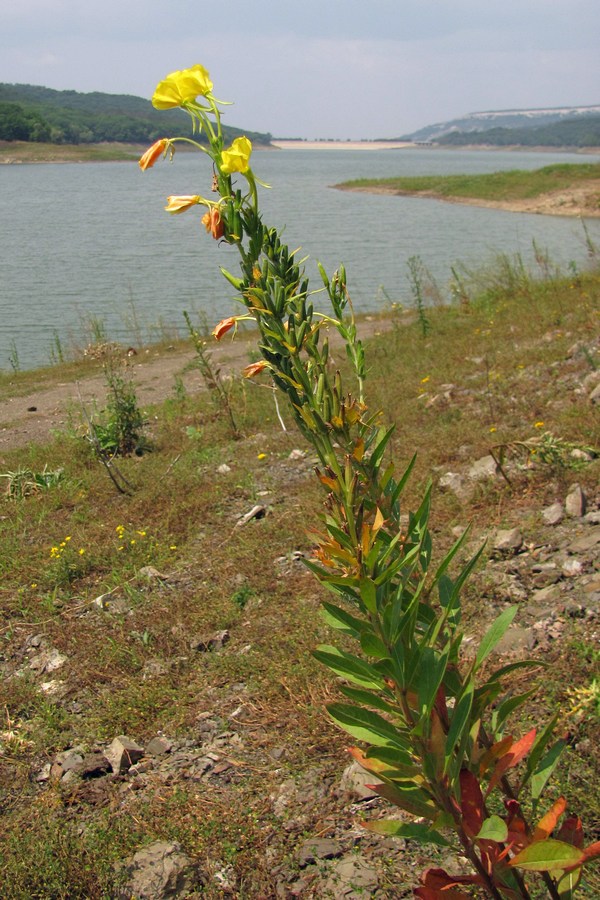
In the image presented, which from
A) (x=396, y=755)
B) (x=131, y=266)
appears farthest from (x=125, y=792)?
(x=131, y=266)

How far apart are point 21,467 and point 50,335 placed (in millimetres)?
9114

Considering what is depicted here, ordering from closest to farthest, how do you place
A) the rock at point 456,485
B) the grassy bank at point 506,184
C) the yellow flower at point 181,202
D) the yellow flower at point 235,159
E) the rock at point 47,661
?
the yellow flower at point 235,159 < the yellow flower at point 181,202 < the rock at point 47,661 < the rock at point 456,485 < the grassy bank at point 506,184

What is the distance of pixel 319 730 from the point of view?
286cm

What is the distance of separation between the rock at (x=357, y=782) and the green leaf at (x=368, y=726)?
3.46ft

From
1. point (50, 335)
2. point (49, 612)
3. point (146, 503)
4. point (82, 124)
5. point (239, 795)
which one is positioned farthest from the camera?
point (82, 124)

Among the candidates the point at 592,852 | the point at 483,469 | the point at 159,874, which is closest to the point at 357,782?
the point at 159,874

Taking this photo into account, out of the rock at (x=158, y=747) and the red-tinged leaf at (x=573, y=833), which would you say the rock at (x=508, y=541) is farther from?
the red-tinged leaf at (x=573, y=833)

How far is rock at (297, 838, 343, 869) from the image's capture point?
2.28 meters

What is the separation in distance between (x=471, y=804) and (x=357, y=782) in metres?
1.21

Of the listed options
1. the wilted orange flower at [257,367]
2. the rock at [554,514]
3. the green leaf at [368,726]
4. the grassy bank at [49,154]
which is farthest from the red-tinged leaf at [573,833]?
the grassy bank at [49,154]

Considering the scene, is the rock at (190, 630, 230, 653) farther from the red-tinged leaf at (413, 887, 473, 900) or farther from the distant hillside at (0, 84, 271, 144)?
the distant hillside at (0, 84, 271, 144)

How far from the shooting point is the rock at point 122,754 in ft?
9.43

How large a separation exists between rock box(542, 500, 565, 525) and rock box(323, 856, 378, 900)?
234 cm

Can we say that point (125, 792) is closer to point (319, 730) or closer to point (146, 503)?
point (319, 730)
